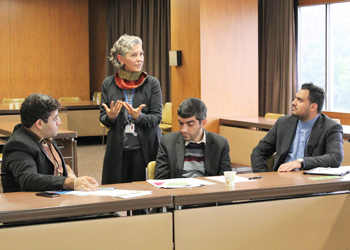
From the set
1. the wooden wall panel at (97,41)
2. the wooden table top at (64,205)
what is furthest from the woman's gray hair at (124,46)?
the wooden wall panel at (97,41)

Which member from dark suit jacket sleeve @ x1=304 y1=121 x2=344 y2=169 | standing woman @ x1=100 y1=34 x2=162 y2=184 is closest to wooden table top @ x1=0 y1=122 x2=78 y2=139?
standing woman @ x1=100 y1=34 x2=162 y2=184

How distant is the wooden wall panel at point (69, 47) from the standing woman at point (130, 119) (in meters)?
8.16

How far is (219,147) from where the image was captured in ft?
9.61

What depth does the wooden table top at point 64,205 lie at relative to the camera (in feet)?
6.27

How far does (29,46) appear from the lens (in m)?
10.8

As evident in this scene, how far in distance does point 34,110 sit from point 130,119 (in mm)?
976

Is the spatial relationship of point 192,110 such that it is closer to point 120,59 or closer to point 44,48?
point 120,59

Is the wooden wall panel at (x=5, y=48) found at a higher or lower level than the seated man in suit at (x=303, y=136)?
higher

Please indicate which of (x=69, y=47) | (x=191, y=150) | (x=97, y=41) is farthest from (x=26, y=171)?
(x=97, y=41)

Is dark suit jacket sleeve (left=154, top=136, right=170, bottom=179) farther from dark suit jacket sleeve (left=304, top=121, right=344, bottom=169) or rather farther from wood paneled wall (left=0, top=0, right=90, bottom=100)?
wood paneled wall (left=0, top=0, right=90, bottom=100)

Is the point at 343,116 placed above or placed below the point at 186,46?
below

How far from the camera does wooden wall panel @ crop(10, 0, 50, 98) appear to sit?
34.9 ft

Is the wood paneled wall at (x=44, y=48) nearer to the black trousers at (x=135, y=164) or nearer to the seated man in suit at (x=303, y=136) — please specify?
the black trousers at (x=135, y=164)

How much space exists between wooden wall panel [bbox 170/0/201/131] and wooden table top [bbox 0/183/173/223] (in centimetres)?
361
